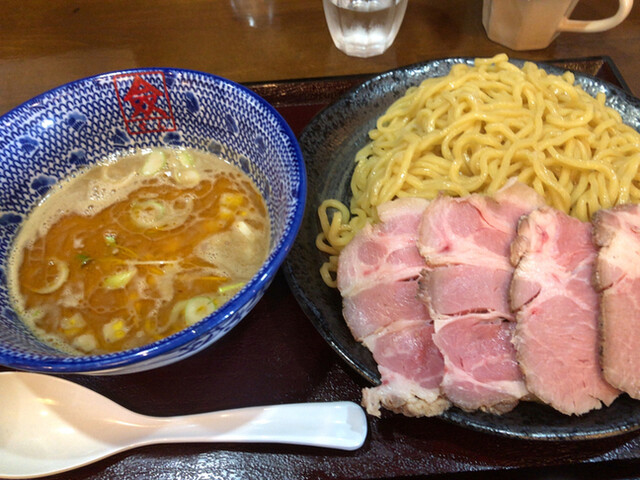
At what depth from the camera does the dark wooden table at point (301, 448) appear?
1.14 meters

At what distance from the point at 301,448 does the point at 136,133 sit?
1.01 m

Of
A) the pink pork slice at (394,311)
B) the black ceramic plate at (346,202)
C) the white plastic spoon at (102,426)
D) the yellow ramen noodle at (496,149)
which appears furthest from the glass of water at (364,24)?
the white plastic spoon at (102,426)

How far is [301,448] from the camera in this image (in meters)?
1.17

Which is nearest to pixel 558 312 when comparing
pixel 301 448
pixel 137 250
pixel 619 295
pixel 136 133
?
pixel 619 295

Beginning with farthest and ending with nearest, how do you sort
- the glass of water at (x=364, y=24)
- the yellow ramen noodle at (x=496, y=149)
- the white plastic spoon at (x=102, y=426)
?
the glass of water at (x=364, y=24) < the yellow ramen noodle at (x=496, y=149) < the white plastic spoon at (x=102, y=426)

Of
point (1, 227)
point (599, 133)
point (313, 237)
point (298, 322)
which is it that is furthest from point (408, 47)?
point (1, 227)

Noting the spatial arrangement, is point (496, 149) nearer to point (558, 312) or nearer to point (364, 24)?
point (558, 312)

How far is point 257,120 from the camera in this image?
4.06 ft

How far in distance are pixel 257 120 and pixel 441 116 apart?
80 cm

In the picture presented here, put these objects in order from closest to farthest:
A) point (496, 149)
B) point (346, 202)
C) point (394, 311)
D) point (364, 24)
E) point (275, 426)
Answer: point (275, 426) < point (394, 311) < point (496, 149) < point (346, 202) < point (364, 24)

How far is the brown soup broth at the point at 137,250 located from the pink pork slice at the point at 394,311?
0.33 meters

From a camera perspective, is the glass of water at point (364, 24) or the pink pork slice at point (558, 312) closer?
the pink pork slice at point (558, 312)

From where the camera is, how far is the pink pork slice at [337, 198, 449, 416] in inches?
46.0

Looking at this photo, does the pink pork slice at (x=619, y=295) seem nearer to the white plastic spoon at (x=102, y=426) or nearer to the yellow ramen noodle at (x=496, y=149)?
the yellow ramen noodle at (x=496, y=149)
